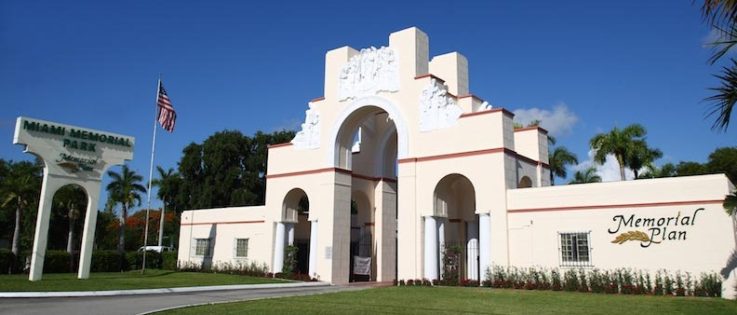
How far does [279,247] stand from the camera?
2908cm

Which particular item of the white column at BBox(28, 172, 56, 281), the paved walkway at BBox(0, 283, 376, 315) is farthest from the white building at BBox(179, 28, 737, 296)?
the white column at BBox(28, 172, 56, 281)

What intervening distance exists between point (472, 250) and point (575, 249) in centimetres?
682

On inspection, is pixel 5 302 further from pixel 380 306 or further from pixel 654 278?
pixel 654 278

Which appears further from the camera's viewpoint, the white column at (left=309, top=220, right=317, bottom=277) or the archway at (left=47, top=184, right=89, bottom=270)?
the archway at (left=47, top=184, right=89, bottom=270)

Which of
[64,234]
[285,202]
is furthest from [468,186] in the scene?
[64,234]

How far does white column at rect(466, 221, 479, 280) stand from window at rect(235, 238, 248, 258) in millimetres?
12742

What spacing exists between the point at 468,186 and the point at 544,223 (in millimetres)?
7121

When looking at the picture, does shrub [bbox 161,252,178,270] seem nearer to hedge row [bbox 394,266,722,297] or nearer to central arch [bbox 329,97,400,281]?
central arch [bbox 329,97,400,281]

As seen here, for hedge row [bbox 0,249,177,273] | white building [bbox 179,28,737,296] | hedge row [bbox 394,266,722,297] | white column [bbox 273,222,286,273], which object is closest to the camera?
hedge row [bbox 394,266,722,297]

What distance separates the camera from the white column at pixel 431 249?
23812 millimetres

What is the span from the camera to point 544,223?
21.2m

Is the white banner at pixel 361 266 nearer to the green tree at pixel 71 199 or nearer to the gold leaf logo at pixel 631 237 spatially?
the gold leaf logo at pixel 631 237

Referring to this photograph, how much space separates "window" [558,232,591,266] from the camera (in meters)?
20.2

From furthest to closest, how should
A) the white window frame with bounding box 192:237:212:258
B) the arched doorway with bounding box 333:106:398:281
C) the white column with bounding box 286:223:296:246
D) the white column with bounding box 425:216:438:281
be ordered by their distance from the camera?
the white window frame with bounding box 192:237:212:258
the white column with bounding box 286:223:296:246
the arched doorway with bounding box 333:106:398:281
the white column with bounding box 425:216:438:281
